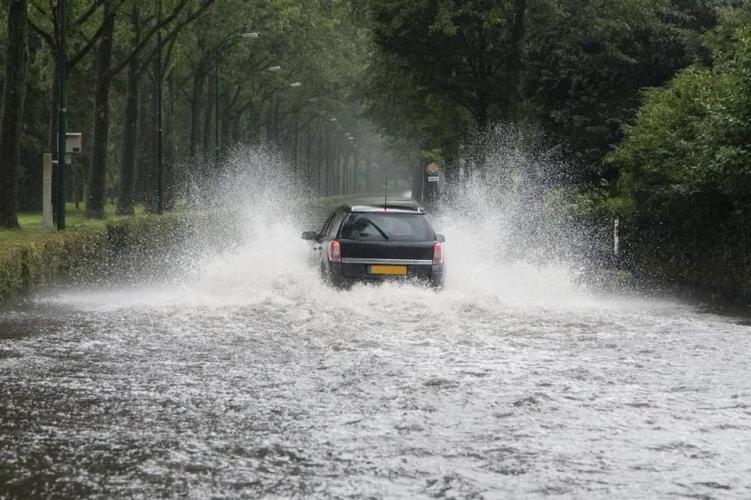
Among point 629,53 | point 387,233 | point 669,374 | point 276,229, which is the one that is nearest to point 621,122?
point 629,53

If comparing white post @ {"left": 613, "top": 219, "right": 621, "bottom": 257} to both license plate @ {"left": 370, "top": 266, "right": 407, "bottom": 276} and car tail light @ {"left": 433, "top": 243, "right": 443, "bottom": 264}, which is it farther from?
license plate @ {"left": 370, "top": 266, "right": 407, "bottom": 276}

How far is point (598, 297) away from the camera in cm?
1803

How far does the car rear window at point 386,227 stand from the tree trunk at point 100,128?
62.9 ft

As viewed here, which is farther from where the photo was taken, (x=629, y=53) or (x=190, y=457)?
(x=629, y=53)

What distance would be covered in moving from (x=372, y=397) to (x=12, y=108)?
18454 mm

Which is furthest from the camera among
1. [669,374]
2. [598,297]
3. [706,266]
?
[706,266]

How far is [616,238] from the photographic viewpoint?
2414cm

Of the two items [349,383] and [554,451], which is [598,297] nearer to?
[349,383]

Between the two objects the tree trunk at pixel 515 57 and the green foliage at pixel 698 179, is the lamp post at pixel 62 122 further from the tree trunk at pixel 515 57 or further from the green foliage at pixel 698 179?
the tree trunk at pixel 515 57

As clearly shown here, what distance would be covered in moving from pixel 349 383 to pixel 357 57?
6091 centimetres

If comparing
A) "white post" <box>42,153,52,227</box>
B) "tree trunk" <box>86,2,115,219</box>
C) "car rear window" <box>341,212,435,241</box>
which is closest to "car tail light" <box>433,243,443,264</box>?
"car rear window" <box>341,212,435,241</box>

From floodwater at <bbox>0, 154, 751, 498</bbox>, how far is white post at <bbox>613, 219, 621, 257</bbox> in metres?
8.16

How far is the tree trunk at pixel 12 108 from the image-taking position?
962 inches

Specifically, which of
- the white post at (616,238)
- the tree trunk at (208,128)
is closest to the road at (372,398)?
the white post at (616,238)
